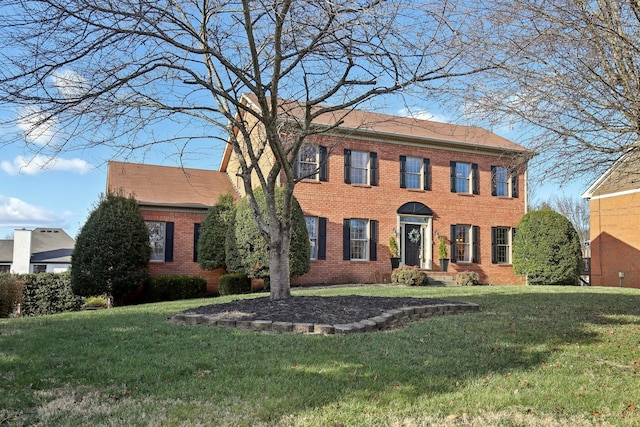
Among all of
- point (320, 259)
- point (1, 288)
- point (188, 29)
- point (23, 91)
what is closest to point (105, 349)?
point (23, 91)

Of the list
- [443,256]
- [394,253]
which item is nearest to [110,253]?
[394,253]

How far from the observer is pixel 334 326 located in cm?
654

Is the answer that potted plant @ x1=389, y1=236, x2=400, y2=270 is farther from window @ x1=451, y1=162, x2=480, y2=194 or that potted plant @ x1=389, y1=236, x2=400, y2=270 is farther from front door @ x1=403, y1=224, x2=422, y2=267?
window @ x1=451, y1=162, x2=480, y2=194

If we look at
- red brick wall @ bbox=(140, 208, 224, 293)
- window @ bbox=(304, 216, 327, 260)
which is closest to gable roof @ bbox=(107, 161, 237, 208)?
red brick wall @ bbox=(140, 208, 224, 293)

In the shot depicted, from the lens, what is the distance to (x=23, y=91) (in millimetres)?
5621

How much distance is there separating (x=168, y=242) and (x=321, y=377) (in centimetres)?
1447

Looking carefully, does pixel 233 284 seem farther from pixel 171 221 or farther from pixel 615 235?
pixel 615 235

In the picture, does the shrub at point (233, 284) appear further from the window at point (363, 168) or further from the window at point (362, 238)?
the window at point (363, 168)

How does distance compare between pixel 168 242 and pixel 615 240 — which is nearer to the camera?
pixel 168 242

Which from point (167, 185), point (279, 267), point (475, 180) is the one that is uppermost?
point (475, 180)

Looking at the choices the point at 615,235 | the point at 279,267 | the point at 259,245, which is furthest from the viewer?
the point at 615,235

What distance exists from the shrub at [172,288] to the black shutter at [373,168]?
7254 millimetres

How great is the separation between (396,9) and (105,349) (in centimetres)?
514

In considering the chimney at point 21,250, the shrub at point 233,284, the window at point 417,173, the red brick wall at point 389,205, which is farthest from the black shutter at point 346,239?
the chimney at point 21,250
